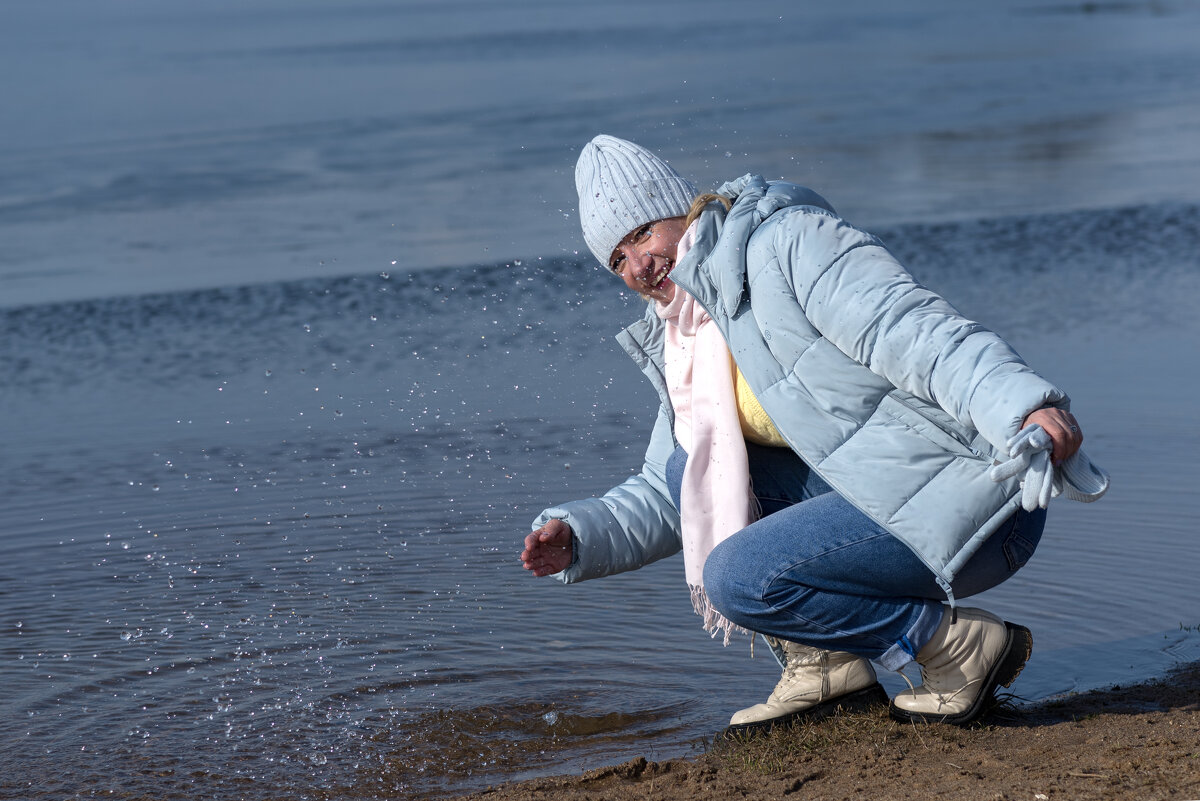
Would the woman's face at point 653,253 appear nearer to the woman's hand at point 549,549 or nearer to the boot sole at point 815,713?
the woman's hand at point 549,549

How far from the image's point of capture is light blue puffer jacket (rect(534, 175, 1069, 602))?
9.70 feet

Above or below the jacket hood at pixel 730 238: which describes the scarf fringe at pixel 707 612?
below

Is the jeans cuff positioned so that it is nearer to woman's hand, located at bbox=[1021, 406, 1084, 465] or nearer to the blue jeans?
the blue jeans

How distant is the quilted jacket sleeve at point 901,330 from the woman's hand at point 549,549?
92 centimetres

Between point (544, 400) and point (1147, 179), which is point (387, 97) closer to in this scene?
point (1147, 179)

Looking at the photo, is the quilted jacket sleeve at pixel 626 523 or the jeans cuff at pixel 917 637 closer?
the jeans cuff at pixel 917 637

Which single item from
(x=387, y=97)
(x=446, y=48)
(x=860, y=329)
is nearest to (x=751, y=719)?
(x=860, y=329)

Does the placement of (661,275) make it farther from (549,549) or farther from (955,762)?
(955,762)

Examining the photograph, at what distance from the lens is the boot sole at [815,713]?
362cm

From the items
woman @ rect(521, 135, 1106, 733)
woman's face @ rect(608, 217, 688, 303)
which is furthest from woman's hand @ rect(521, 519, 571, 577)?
woman's face @ rect(608, 217, 688, 303)

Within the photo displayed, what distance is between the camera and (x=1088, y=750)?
3.23 metres

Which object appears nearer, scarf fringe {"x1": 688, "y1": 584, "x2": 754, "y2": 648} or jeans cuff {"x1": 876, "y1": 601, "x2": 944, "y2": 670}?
jeans cuff {"x1": 876, "y1": 601, "x2": 944, "y2": 670}

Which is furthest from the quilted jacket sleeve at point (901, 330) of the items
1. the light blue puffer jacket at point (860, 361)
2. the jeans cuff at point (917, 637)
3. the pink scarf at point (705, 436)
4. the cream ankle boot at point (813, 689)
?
the cream ankle boot at point (813, 689)

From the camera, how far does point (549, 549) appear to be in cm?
370
